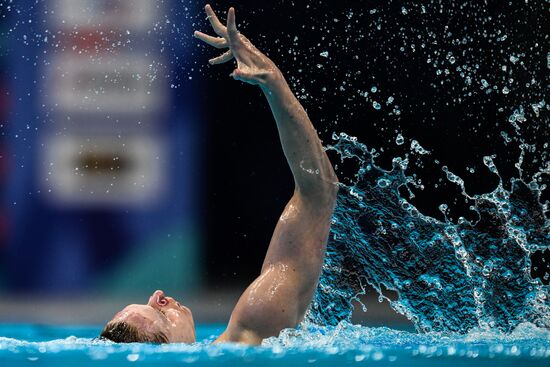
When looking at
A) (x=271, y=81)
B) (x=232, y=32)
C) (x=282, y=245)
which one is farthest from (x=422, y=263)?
(x=232, y=32)

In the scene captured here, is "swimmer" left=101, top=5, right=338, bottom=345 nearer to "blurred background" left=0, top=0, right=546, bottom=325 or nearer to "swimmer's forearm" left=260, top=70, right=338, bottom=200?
"swimmer's forearm" left=260, top=70, right=338, bottom=200

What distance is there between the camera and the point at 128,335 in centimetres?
215

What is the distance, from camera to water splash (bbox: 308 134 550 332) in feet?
8.36

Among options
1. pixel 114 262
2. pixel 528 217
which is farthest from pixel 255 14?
pixel 528 217

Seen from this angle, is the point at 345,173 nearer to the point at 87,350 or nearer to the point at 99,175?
the point at 99,175

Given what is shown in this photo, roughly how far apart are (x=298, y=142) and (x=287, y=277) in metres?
0.37

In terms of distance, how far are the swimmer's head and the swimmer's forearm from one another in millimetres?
525

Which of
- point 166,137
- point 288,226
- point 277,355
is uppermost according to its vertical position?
point 166,137

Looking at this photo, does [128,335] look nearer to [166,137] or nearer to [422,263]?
[422,263]

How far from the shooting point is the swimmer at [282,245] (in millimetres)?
2137

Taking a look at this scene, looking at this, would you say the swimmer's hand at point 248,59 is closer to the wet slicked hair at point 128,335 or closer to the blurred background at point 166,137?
the wet slicked hair at point 128,335

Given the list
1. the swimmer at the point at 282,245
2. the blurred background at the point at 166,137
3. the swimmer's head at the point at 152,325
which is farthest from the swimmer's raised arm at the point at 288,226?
the blurred background at the point at 166,137

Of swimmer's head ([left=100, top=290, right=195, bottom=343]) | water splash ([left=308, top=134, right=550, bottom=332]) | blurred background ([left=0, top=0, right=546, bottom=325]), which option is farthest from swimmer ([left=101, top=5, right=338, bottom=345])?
blurred background ([left=0, top=0, right=546, bottom=325])

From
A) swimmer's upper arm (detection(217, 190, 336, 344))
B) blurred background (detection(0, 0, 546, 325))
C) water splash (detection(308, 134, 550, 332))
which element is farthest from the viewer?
blurred background (detection(0, 0, 546, 325))
